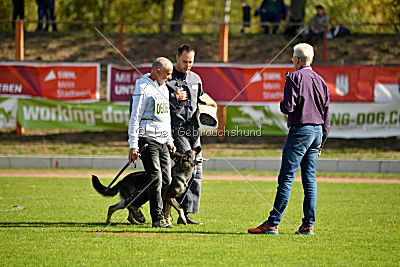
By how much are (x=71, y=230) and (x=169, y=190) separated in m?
1.33

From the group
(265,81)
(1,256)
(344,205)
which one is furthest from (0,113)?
(1,256)

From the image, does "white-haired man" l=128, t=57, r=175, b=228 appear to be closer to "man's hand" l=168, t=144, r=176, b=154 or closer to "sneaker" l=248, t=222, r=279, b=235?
"man's hand" l=168, t=144, r=176, b=154

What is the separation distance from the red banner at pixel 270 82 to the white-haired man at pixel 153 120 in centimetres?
1115

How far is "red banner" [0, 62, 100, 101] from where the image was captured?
2031 centimetres

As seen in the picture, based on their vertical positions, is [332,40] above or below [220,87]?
above

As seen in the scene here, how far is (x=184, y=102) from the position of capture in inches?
340

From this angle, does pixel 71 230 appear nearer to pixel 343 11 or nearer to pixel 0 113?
pixel 0 113

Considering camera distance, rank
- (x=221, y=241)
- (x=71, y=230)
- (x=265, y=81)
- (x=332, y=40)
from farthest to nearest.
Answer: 1. (x=332, y=40)
2. (x=265, y=81)
3. (x=71, y=230)
4. (x=221, y=241)

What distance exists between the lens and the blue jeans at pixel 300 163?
7559 mm

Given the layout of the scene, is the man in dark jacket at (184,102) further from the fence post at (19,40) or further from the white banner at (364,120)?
the fence post at (19,40)

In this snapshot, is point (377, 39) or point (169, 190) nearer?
point (169, 190)

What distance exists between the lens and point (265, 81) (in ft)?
65.6

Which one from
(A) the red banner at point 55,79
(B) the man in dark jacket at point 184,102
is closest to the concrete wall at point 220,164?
(A) the red banner at point 55,79

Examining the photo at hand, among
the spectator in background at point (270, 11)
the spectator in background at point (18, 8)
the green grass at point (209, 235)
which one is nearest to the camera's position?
the green grass at point (209, 235)
